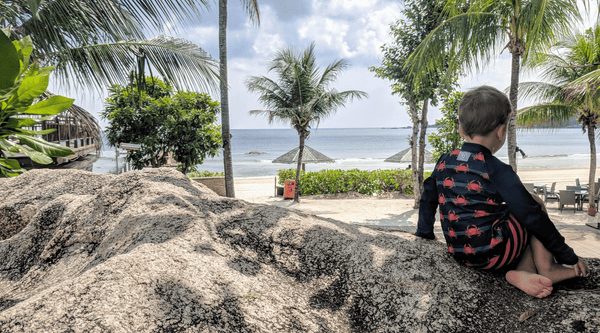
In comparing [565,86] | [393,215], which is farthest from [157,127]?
[565,86]

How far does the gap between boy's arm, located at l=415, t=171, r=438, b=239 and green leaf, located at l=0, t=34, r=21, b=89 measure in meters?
2.20

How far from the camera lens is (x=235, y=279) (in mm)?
1646

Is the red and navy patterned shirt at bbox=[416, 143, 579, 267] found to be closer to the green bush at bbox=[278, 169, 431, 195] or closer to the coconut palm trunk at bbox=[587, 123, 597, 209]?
the coconut palm trunk at bbox=[587, 123, 597, 209]

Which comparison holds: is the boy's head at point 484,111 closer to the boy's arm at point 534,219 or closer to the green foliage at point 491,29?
the boy's arm at point 534,219

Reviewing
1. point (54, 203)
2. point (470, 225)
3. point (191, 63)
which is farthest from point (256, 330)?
point (191, 63)

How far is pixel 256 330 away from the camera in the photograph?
54.1 inches

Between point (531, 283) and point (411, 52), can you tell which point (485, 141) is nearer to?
point (531, 283)

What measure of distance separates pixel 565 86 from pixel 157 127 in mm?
15324

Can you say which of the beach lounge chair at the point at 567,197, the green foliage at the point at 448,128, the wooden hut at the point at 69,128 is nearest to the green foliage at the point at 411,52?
the green foliage at the point at 448,128

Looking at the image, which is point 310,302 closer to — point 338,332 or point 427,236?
point 338,332

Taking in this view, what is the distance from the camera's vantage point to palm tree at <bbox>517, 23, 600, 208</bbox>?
12.4 metres

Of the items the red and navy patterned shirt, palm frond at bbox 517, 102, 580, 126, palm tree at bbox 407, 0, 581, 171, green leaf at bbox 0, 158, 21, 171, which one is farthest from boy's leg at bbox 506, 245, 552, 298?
palm frond at bbox 517, 102, 580, 126

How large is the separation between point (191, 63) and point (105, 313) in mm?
4944

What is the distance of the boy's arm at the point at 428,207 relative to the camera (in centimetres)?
204
